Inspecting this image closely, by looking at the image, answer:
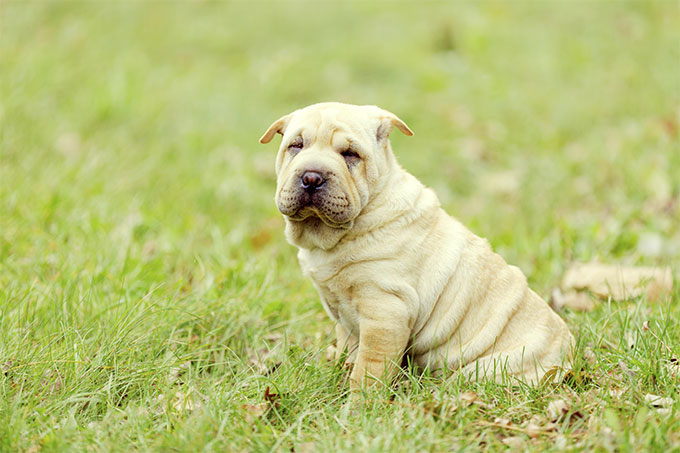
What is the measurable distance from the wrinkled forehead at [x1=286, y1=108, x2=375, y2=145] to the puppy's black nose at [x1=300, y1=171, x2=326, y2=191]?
234 millimetres

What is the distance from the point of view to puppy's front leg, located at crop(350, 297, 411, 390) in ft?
10.4

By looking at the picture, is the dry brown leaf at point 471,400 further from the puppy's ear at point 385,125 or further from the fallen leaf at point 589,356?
the puppy's ear at point 385,125

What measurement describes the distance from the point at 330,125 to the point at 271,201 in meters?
3.31

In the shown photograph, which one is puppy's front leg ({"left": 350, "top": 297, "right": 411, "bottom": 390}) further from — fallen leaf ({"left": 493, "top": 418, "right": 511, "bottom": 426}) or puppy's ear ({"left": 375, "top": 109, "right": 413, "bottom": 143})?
puppy's ear ({"left": 375, "top": 109, "right": 413, "bottom": 143})

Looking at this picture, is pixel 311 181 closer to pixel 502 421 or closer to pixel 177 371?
pixel 177 371

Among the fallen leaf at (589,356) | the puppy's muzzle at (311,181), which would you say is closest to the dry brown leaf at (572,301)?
the fallen leaf at (589,356)

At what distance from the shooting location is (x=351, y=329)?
3.47m

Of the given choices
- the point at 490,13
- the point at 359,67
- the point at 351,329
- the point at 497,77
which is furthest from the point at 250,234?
the point at 490,13

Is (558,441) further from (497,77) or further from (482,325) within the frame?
(497,77)

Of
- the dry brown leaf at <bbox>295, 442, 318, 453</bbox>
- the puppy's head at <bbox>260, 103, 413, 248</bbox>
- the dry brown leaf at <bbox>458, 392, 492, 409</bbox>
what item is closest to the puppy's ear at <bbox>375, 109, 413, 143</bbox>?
the puppy's head at <bbox>260, 103, 413, 248</bbox>

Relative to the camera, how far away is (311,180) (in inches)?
121

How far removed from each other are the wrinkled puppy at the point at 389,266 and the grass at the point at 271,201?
0.68ft

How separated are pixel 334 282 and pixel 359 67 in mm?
7044

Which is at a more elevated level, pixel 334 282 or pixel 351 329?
pixel 334 282
